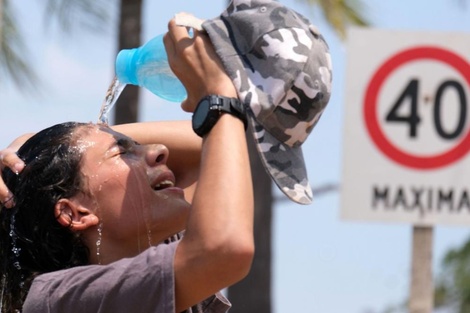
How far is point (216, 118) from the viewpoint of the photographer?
390cm

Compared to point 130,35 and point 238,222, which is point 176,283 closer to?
point 238,222

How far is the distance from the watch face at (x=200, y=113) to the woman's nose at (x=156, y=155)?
12.5 inches

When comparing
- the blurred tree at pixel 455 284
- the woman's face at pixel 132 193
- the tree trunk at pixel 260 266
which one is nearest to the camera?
the woman's face at pixel 132 193

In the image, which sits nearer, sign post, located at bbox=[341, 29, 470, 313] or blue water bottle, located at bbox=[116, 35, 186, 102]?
blue water bottle, located at bbox=[116, 35, 186, 102]

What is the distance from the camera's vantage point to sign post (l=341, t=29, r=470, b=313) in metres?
8.17

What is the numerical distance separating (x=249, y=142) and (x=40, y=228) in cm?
819

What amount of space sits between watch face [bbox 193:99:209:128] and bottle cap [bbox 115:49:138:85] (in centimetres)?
69

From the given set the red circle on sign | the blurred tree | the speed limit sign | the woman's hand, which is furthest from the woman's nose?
the blurred tree

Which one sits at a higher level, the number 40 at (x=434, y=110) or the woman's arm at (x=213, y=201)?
the woman's arm at (x=213, y=201)

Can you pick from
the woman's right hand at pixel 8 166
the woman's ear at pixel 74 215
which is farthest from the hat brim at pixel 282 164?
the woman's right hand at pixel 8 166

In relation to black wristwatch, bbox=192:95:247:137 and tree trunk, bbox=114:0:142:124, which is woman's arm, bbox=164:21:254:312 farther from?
tree trunk, bbox=114:0:142:124

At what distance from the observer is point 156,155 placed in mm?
4266

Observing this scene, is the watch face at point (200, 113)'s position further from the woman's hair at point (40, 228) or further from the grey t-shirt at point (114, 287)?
the woman's hair at point (40, 228)

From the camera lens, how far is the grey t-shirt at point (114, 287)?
12.6ft
